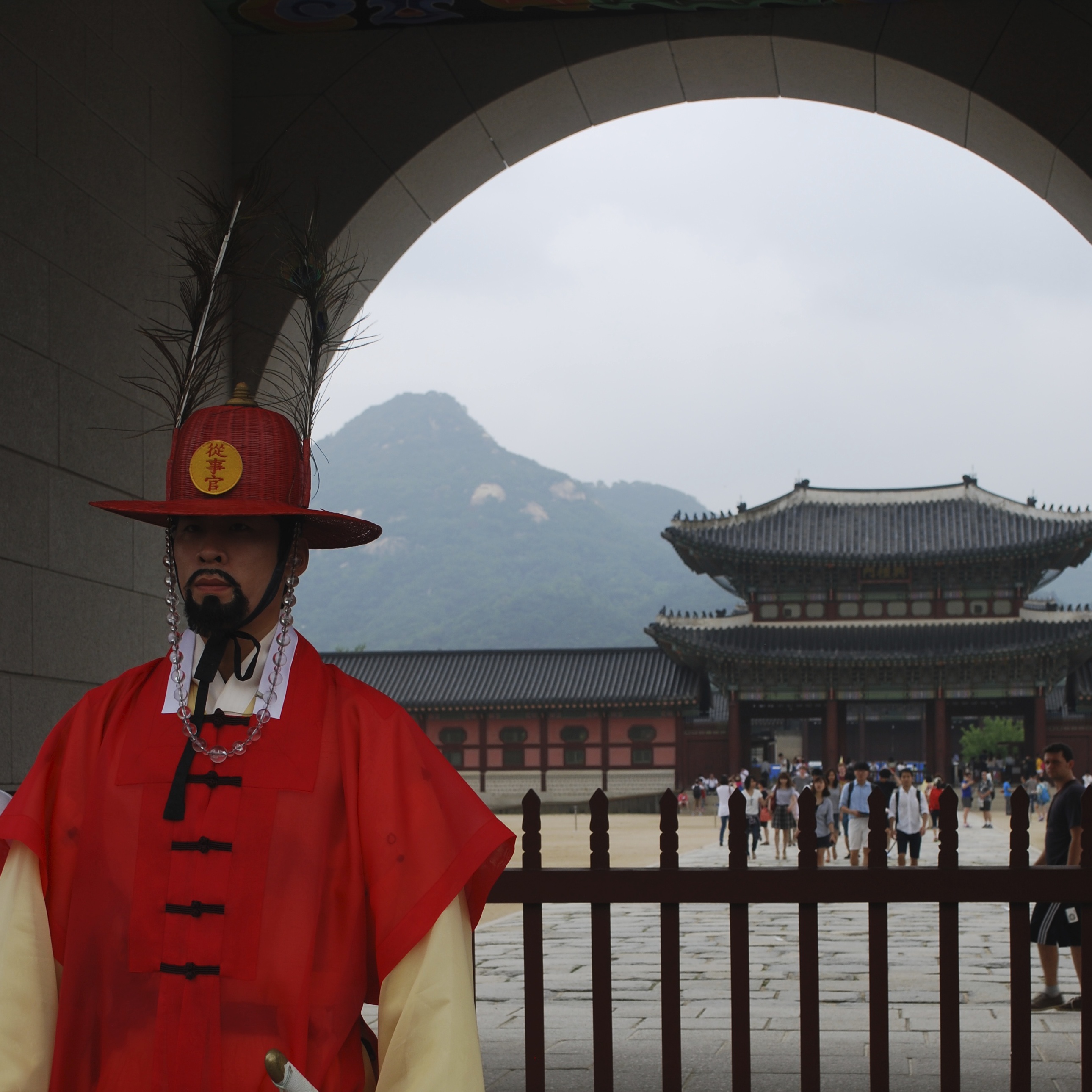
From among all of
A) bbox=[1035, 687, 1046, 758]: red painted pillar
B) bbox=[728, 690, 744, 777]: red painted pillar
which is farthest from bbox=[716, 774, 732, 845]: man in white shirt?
bbox=[1035, 687, 1046, 758]: red painted pillar

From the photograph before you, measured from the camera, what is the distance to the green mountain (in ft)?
368

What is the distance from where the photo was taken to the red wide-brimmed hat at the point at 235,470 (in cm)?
181

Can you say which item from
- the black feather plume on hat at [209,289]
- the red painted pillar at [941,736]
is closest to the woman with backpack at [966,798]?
the red painted pillar at [941,736]

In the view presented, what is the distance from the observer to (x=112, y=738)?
74.2 inches

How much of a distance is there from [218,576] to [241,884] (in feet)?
1.43

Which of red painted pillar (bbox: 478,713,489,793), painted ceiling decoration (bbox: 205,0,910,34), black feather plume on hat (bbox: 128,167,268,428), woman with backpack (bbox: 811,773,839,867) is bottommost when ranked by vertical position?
red painted pillar (bbox: 478,713,489,793)

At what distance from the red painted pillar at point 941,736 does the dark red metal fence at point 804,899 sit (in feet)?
91.4

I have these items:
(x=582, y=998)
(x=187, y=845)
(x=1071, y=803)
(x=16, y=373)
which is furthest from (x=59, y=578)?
(x=1071, y=803)

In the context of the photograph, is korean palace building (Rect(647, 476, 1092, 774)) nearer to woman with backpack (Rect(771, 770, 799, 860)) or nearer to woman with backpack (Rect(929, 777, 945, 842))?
woman with backpack (Rect(929, 777, 945, 842))

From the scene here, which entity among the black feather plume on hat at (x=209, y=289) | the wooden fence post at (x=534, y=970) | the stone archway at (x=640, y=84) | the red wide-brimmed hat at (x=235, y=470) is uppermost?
the stone archway at (x=640, y=84)

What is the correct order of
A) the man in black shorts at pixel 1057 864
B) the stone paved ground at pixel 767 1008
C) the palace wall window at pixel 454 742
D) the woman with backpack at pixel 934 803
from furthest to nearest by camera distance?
the palace wall window at pixel 454 742 < the woman with backpack at pixel 934 803 < the man in black shorts at pixel 1057 864 < the stone paved ground at pixel 767 1008

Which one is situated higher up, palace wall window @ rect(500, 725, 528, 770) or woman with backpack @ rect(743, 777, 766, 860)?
woman with backpack @ rect(743, 777, 766, 860)

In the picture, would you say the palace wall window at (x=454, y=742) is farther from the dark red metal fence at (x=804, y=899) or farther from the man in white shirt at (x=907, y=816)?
the dark red metal fence at (x=804, y=899)

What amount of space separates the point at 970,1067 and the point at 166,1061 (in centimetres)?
313
